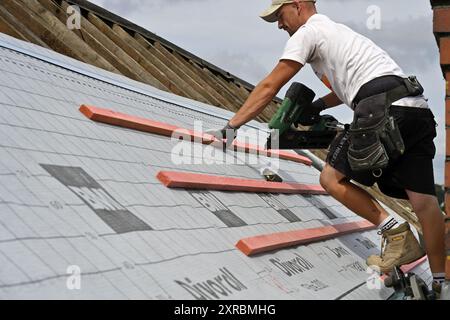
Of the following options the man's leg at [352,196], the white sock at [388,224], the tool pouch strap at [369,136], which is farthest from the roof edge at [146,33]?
the white sock at [388,224]

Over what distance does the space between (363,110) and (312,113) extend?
2.81 ft

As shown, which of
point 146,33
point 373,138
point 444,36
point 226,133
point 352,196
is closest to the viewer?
point 444,36

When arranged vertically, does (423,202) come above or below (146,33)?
below

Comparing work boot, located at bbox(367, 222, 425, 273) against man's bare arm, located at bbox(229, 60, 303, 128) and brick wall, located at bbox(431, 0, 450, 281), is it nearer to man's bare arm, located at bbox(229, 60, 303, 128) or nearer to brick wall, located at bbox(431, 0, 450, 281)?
brick wall, located at bbox(431, 0, 450, 281)

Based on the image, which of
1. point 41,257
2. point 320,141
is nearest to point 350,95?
point 320,141

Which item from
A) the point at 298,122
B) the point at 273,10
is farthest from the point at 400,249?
the point at 273,10

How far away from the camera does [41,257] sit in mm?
2018

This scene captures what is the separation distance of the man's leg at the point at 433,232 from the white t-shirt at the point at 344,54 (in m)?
0.58

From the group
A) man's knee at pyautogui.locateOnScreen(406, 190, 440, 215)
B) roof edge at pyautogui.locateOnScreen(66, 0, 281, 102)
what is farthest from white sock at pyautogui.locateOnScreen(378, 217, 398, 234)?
roof edge at pyautogui.locateOnScreen(66, 0, 281, 102)

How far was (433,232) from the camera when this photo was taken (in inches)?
135

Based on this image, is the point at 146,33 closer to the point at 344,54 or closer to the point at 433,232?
the point at 344,54

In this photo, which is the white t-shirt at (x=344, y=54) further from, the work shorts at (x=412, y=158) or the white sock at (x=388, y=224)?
the white sock at (x=388, y=224)

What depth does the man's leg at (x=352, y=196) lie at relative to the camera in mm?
3705
